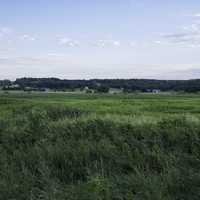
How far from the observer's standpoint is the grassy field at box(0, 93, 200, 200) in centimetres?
701

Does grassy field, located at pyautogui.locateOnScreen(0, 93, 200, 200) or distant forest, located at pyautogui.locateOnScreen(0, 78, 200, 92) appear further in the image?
distant forest, located at pyautogui.locateOnScreen(0, 78, 200, 92)

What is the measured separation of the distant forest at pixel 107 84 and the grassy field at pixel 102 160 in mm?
132018

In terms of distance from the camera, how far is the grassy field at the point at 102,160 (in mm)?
7008

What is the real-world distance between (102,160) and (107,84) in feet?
509

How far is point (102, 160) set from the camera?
9.21 meters

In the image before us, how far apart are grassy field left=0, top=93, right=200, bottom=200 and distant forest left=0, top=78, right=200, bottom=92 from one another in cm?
13202

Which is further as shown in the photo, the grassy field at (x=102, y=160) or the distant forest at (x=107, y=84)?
Answer: the distant forest at (x=107, y=84)

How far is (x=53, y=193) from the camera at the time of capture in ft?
22.8

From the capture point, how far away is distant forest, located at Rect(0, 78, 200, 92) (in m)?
148

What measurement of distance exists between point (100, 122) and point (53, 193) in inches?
258

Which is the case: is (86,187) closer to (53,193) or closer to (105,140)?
(53,193)

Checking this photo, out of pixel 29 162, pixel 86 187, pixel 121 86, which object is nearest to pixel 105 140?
pixel 29 162

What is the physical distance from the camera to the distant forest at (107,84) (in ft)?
486

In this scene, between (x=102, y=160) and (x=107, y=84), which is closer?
(x=102, y=160)
